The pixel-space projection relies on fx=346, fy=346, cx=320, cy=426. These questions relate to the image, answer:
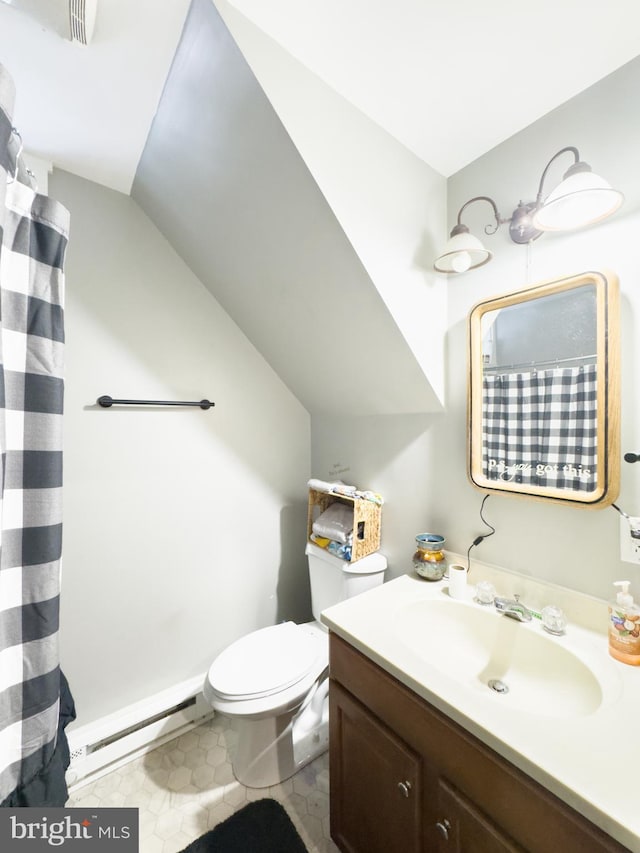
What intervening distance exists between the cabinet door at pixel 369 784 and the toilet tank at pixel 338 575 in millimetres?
486

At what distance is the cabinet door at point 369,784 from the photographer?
0.83 meters

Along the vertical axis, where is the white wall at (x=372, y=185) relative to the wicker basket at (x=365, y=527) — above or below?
above

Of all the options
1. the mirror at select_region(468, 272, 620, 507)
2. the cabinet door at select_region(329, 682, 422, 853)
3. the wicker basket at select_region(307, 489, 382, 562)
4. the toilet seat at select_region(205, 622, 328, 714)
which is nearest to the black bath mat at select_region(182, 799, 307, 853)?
the cabinet door at select_region(329, 682, 422, 853)

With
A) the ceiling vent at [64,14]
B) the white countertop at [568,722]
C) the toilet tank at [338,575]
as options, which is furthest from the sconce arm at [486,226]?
the toilet tank at [338,575]

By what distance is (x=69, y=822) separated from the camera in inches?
32.3

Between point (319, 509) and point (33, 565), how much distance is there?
1.25m

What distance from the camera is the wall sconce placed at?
33.9 inches

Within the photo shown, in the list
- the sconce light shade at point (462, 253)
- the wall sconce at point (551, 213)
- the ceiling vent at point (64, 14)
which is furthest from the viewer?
the sconce light shade at point (462, 253)

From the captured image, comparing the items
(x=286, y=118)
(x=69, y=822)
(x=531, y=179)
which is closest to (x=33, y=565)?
(x=69, y=822)

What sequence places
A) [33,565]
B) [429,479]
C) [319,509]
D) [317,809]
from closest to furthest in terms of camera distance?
[33,565]
[317,809]
[429,479]
[319,509]

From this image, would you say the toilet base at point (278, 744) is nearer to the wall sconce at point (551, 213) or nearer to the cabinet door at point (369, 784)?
the cabinet door at point (369, 784)

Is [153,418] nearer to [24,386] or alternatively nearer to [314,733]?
[24,386]

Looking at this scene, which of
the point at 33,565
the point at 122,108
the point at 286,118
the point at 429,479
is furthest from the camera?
the point at 429,479

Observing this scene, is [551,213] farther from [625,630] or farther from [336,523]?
[336,523]
